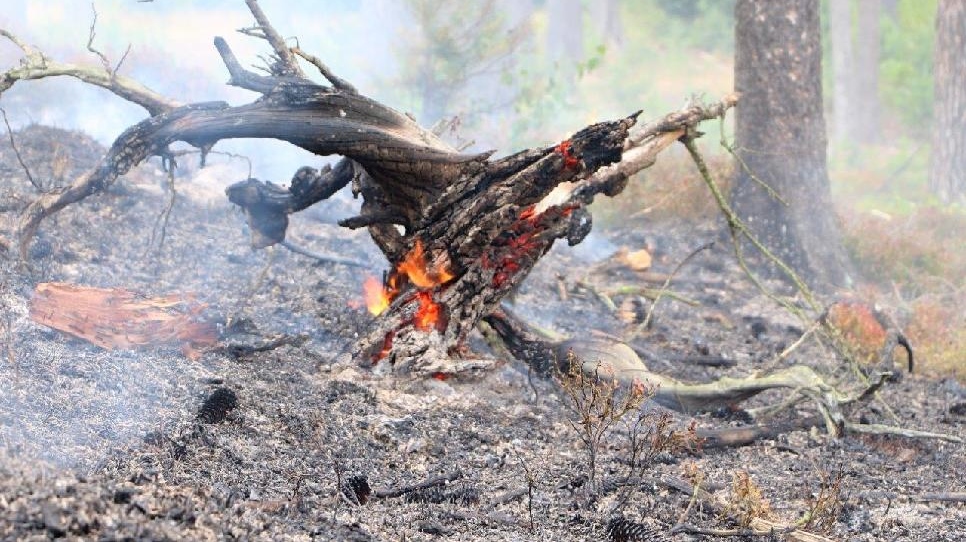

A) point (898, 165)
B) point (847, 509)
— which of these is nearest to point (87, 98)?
point (847, 509)

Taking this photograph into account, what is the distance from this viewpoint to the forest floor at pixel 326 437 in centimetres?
384

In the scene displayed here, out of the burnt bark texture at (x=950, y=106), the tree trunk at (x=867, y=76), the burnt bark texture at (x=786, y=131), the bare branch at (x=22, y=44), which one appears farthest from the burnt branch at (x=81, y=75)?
the tree trunk at (x=867, y=76)

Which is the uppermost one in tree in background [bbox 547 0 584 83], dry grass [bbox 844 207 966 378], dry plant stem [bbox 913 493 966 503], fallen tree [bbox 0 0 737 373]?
tree in background [bbox 547 0 584 83]

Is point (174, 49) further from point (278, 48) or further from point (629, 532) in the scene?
point (629, 532)

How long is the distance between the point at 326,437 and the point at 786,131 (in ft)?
23.6

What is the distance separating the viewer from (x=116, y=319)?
5.99 meters

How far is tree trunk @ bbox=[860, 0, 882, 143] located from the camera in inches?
872

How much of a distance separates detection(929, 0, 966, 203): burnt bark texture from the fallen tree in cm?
1053

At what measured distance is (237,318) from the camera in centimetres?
657

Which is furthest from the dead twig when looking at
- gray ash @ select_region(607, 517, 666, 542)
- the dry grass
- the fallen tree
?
the dry grass

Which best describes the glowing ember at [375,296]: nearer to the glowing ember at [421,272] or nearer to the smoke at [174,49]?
the glowing ember at [421,272]

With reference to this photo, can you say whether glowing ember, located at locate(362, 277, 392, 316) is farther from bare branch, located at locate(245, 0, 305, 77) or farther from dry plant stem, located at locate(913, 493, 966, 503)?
dry plant stem, located at locate(913, 493, 966, 503)

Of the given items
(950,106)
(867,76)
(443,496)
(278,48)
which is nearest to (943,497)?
(443,496)

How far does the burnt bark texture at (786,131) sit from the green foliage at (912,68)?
11.8 meters
